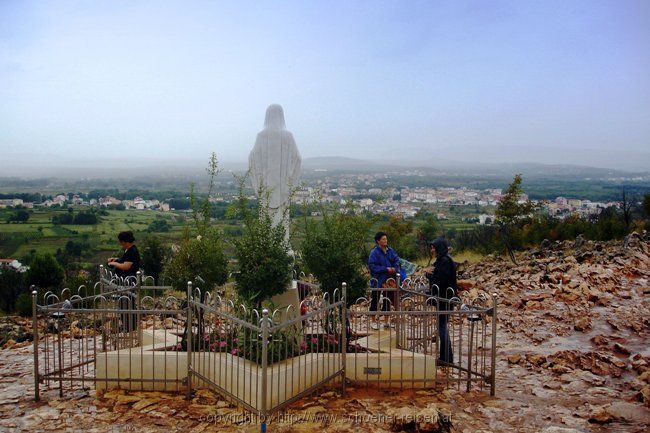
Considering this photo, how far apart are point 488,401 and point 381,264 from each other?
119 inches

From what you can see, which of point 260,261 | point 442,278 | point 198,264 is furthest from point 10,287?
point 442,278

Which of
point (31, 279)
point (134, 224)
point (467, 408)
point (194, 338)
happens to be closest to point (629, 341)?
point (467, 408)

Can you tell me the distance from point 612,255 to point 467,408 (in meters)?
11.3

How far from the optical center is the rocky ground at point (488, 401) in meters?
5.38

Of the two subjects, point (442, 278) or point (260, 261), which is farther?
point (442, 278)

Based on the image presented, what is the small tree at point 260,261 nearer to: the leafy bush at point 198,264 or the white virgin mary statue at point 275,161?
the leafy bush at point 198,264

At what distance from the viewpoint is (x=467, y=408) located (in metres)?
5.91

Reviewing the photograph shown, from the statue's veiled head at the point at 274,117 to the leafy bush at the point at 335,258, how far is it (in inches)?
72.3

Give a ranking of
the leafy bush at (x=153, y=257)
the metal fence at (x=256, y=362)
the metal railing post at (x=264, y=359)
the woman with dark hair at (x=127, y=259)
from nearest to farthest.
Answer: the metal railing post at (x=264, y=359) < the metal fence at (x=256, y=362) < the woman with dark hair at (x=127, y=259) < the leafy bush at (x=153, y=257)

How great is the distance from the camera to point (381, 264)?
341 inches

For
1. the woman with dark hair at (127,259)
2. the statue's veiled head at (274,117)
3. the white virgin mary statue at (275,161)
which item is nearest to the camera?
the woman with dark hair at (127,259)

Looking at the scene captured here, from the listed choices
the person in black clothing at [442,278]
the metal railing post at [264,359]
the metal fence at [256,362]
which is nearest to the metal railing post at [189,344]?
the metal fence at [256,362]

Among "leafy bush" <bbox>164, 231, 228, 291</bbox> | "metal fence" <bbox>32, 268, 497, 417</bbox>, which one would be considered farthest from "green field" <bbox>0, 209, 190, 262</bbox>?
"metal fence" <bbox>32, 268, 497, 417</bbox>

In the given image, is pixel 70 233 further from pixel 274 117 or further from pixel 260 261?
pixel 260 261
